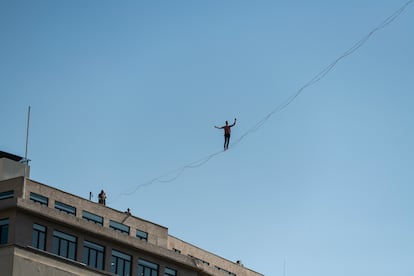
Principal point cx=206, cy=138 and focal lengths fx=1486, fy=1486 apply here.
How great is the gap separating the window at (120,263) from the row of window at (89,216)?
2.58m

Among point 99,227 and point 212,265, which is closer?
point 99,227

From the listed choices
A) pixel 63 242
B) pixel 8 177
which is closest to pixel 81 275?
pixel 63 242

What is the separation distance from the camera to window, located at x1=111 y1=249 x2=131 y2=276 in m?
130

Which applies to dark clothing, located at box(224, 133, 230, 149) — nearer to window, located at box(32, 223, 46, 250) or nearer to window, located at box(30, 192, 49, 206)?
window, located at box(30, 192, 49, 206)

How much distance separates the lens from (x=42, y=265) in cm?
12181

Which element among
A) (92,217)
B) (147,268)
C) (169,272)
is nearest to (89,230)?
(92,217)

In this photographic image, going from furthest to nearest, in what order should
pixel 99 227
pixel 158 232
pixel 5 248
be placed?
pixel 158 232
pixel 99 227
pixel 5 248

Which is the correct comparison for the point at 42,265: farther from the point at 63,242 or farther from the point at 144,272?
the point at 144,272

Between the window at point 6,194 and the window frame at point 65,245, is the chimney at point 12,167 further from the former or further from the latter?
the window frame at point 65,245

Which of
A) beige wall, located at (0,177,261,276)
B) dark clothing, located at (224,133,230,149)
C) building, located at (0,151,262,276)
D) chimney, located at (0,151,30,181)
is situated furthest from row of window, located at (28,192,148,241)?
dark clothing, located at (224,133,230,149)

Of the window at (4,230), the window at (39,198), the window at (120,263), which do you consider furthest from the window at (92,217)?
the window at (4,230)

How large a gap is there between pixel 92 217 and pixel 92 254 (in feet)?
11.8

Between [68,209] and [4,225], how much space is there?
7.80m

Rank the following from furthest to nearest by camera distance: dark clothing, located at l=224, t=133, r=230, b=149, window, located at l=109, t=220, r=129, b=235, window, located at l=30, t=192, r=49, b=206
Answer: window, located at l=109, t=220, r=129, b=235 → window, located at l=30, t=192, r=49, b=206 → dark clothing, located at l=224, t=133, r=230, b=149
